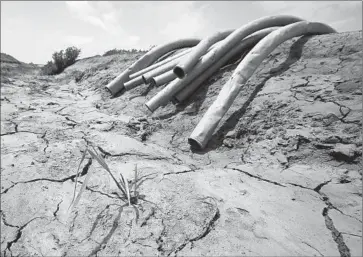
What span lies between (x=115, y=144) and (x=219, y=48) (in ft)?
6.96

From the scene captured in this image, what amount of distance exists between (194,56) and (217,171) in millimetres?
1995

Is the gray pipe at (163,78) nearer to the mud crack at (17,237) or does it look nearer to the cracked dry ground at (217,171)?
the cracked dry ground at (217,171)

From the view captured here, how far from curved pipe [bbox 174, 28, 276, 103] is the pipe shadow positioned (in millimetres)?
578

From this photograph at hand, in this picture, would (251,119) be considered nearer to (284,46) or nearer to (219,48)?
(219,48)

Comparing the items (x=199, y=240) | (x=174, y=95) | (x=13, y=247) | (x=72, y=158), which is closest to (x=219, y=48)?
(x=174, y=95)

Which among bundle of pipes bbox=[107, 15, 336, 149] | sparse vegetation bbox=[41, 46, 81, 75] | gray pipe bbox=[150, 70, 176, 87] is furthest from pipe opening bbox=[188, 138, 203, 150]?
sparse vegetation bbox=[41, 46, 81, 75]

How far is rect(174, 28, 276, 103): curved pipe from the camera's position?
357 centimetres

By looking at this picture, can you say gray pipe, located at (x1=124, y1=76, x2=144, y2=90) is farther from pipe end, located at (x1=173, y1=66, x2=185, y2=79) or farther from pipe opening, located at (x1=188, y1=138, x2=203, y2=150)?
pipe opening, located at (x1=188, y1=138, x2=203, y2=150)

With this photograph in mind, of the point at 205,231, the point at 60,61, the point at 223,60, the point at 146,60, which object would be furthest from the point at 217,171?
the point at 60,61

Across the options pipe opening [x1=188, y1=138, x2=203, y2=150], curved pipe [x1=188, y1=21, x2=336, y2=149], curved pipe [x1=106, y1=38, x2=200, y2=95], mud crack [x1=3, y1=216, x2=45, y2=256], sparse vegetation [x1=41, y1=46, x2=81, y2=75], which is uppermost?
sparse vegetation [x1=41, y1=46, x2=81, y2=75]

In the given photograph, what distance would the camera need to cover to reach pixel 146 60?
4.96m

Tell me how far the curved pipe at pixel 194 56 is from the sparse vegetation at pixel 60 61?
5822mm

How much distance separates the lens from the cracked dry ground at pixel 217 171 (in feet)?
4.75

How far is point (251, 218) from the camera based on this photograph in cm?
156
